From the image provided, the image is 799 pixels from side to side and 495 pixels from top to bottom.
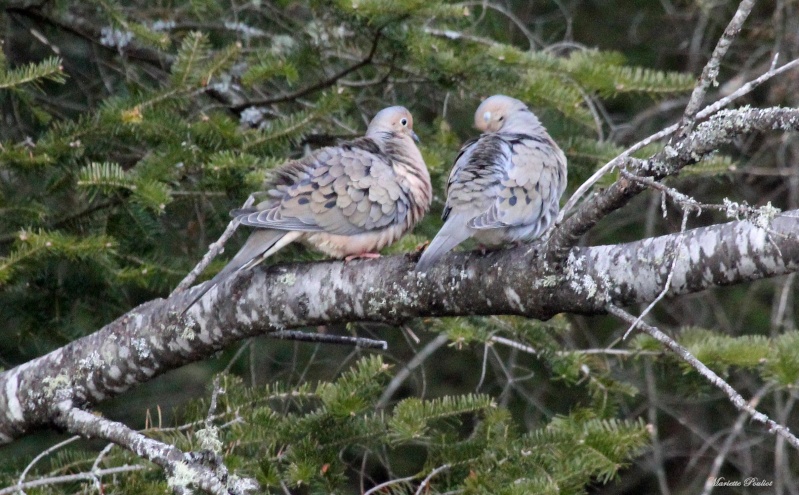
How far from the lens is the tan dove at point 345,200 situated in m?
3.18

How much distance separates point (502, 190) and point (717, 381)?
1.18 metres

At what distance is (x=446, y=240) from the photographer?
2697 millimetres

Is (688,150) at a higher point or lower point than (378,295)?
higher

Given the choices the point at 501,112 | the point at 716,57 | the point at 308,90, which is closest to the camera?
the point at 716,57

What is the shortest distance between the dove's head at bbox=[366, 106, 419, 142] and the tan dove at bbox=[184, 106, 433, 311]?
26 cm

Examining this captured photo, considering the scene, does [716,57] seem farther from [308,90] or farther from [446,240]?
[308,90]

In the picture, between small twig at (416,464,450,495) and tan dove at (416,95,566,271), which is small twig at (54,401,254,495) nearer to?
small twig at (416,464,450,495)

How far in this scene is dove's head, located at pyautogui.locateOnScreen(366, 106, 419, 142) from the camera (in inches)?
148

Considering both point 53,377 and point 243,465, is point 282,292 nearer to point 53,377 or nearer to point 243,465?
point 243,465

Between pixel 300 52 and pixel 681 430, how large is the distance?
403cm

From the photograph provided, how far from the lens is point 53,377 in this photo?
2.89 meters

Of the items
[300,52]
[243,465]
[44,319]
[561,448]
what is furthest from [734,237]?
[44,319]

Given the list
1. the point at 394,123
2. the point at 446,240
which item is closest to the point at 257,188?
the point at 394,123

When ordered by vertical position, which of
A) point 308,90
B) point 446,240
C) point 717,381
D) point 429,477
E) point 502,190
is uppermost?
point 308,90
